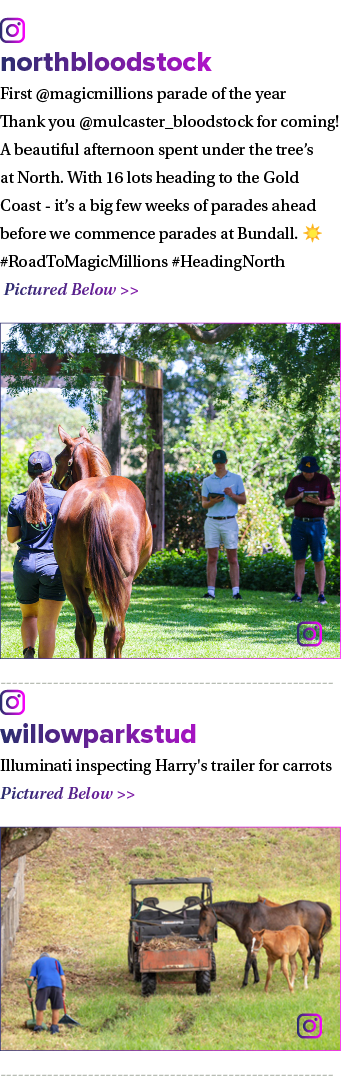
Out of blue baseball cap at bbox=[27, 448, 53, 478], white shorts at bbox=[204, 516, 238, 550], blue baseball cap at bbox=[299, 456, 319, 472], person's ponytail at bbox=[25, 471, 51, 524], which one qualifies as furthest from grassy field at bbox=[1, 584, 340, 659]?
blue baseball cap at bbox=[299, 456, 319, 472]

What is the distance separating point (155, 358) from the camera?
23.3 ft

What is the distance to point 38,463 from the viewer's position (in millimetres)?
5098

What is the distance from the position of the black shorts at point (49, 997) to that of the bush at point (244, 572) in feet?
11.6

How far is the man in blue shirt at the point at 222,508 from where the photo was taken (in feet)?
20.7

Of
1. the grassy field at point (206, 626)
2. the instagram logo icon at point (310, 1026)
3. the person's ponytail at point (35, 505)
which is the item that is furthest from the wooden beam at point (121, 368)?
the instagram logo icon at point (310, 1026)

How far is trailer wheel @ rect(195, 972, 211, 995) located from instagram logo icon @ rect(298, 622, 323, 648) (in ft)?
10.9

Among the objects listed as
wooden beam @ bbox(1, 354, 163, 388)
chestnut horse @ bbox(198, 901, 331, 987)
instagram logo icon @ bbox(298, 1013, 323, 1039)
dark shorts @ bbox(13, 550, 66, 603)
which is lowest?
instagram logo icon @ bbox(298, 1013, 323, 1039)

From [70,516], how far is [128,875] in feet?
20.1

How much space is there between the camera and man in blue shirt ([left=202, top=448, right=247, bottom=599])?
6.32 m

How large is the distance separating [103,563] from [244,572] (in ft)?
10.8

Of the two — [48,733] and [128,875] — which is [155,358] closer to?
[48,733]

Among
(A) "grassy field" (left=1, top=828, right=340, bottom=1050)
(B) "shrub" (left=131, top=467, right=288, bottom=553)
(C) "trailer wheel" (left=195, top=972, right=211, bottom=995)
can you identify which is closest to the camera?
(A) "grassy field" (left=1, top=828, right=340, bottom=1050)

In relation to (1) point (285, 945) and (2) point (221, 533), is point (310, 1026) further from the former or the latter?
(2) point (221, 533)

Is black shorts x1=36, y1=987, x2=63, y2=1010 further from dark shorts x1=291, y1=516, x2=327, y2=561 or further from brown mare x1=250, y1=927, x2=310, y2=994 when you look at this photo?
dark shorts x1=291, y1=516, x2=327, y2=561
